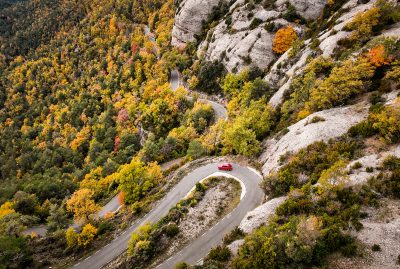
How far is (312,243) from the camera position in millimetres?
25797

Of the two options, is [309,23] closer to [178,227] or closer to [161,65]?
[161,65]

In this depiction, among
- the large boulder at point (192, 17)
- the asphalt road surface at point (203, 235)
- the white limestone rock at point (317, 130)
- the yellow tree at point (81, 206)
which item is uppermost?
the large boulder at point (192, 17)

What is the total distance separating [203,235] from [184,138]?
42.2 metres

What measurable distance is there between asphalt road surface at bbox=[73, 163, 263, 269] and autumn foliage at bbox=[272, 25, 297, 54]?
41789mm

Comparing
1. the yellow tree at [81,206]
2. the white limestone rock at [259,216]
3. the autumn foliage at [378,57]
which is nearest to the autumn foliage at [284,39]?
the autumn foliage at [378,57]

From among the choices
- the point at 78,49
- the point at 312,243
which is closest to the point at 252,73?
the point at 312,243

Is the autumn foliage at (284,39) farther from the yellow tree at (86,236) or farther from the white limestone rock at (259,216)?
the yellow tree at (86,236)

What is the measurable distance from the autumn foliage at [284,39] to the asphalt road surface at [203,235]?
4179 centimetres

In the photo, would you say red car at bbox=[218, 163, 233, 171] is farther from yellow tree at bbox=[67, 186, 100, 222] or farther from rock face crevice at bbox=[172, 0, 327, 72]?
rock face crevice at bbox=[172, 0, 327, 72]

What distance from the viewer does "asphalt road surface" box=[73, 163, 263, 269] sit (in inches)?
1527

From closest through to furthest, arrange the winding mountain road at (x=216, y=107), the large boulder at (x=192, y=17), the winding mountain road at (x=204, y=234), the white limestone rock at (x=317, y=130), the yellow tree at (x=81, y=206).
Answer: the winding mountain road at (x=204, y=234) < the white limestone rock at (x=317, y=130) < the yellow tree at (x=81, y=206) < the winding mountain road at (x=216, y=107) < the large boulder at (x=192, y=17)

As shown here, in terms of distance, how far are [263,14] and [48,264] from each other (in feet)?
277

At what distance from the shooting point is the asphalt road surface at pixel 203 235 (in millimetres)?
38781

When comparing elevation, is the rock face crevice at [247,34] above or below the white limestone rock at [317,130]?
above
